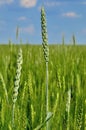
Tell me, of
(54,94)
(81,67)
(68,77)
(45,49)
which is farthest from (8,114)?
(81,67)

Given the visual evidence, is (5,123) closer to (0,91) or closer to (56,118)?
(56,118)

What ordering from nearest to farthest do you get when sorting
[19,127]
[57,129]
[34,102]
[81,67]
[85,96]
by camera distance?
[19,127] < [57,129] < [34,102] < [85,96] < [81,67]

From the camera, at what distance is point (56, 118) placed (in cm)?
123

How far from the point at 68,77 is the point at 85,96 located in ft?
2.81

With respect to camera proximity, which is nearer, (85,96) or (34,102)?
(34,102)

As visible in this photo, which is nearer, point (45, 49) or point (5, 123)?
point (45, 49)

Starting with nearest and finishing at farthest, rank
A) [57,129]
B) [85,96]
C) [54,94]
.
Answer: [57,129], [85,96], [54,94]

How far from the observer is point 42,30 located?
2.66ft

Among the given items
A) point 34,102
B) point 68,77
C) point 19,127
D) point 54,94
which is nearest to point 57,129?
point 19,127

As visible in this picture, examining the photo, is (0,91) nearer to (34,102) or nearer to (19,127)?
(34,102)

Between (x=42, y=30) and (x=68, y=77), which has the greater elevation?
(x=42, y=30)

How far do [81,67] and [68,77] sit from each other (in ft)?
1.52

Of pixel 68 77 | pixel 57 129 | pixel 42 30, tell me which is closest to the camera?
pixel 42 30

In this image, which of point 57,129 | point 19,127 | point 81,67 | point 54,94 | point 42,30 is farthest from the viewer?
point 81,67
